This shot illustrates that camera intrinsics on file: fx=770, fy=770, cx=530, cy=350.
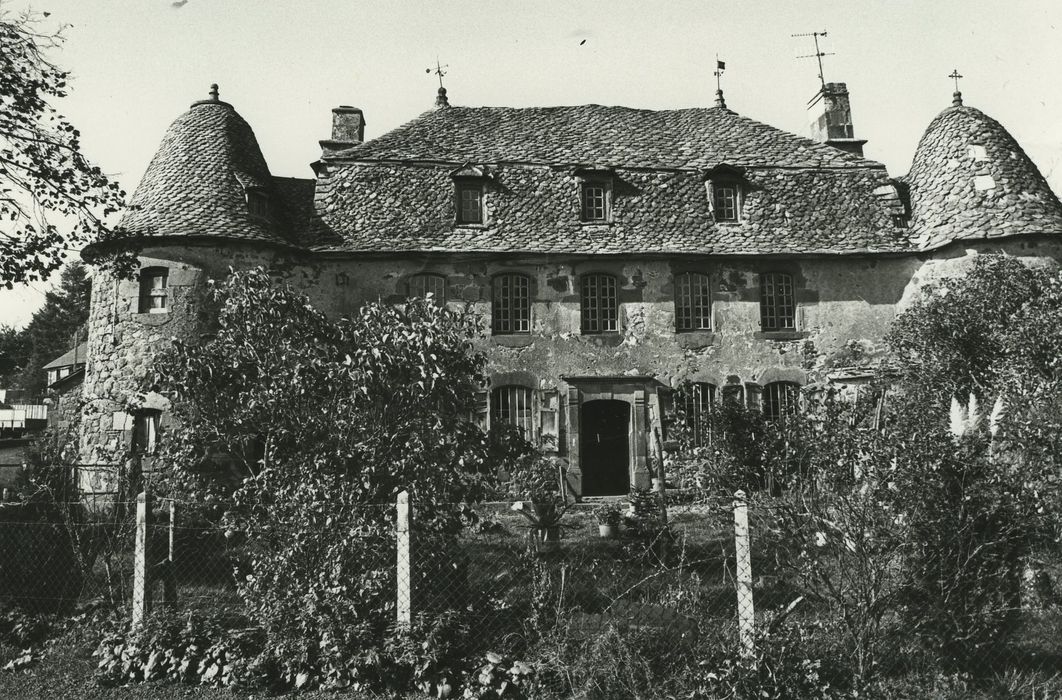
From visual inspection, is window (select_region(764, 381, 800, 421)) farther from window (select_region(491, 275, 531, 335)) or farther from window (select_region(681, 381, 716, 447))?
window (select_region(491, 275, 531, 335))

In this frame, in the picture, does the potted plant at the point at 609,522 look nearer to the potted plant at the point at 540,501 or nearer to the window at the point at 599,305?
the potted plant at the point at 540,501

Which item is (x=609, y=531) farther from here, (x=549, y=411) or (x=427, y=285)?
(x=427, y=285)

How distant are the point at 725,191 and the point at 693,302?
2.99 m

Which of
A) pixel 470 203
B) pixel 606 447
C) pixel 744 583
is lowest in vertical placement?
pixel 744 583

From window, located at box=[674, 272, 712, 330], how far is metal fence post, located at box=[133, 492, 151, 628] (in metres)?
12.4

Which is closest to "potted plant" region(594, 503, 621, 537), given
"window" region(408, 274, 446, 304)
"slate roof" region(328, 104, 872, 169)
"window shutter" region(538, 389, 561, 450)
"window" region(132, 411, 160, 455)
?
"window shutter" region(538, 389, 561, 450)

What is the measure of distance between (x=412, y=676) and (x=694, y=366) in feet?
39.4

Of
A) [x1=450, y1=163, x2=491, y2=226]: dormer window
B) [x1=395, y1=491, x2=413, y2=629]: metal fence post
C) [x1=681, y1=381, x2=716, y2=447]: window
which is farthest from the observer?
[x1=450, y1=163, x2=491, y2=226]: dormer window

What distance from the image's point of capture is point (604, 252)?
670 inches

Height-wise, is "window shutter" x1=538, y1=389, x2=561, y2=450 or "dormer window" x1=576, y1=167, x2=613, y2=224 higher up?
"dormer window" x1=576, y1=167, x2=613, y2=224

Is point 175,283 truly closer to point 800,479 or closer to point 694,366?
point 694,366

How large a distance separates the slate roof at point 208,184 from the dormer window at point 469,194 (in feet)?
12.0

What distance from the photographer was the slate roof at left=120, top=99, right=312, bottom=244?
52.2 feet

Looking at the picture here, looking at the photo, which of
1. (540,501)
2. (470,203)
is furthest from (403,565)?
(470,203)
